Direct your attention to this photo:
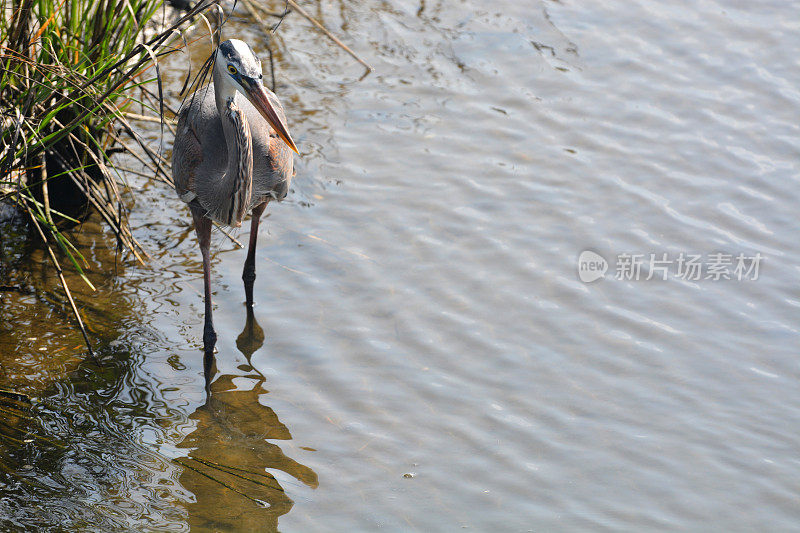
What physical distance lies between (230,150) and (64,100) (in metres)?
0.86

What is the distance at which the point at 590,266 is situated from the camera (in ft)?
18.8

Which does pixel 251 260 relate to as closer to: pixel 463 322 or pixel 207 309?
pixel 207 309

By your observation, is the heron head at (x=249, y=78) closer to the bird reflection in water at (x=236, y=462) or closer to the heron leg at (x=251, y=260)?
the heron leg at (x=251, y=260)

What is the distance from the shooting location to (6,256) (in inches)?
214

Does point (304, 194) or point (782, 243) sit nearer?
point (782, 243)

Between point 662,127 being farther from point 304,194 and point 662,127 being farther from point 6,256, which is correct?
point 6,256

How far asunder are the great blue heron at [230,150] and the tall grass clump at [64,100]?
0.76 ft

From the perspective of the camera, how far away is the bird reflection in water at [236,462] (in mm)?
4113

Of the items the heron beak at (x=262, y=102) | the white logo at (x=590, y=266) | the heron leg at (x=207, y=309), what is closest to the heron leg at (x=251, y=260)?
the heron leg at (x=207, y=309)

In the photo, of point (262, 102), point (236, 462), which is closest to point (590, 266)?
point (262, 102)

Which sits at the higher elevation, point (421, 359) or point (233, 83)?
point (233, 83)

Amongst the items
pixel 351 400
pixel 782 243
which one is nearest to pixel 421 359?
pixel 351 400

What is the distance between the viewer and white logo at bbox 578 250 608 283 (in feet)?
18.6

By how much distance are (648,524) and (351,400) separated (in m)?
1.61
